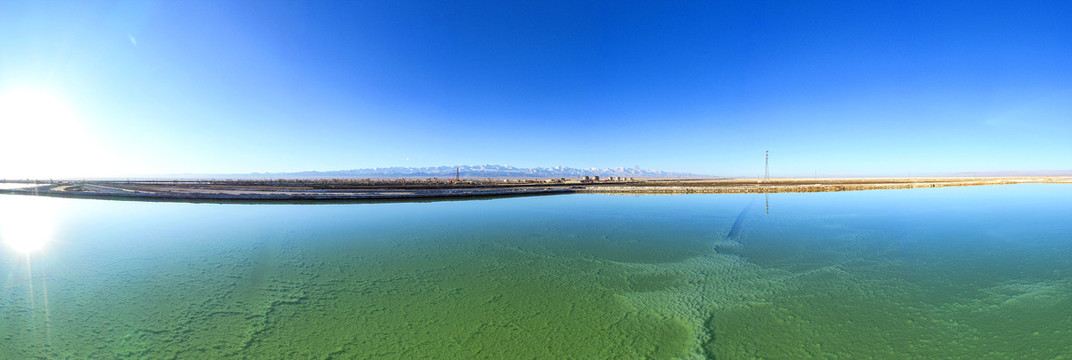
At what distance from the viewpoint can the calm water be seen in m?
4.87

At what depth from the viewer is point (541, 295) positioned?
6.78 metres

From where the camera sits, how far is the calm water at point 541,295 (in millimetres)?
4867

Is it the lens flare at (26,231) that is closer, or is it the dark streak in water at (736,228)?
the lens flare at (26,231)

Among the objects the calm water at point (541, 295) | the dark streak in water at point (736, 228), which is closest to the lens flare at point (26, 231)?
the calm water at point (541, 295)

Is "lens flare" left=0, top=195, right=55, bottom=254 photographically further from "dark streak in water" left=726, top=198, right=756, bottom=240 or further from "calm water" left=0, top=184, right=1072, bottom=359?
"dark streak in water" left=726, top=198, right=756, bottom=240

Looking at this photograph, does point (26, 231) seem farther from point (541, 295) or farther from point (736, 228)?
point (736, 228)

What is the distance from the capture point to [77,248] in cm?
1116

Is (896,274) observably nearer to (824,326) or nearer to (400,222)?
(824,326)

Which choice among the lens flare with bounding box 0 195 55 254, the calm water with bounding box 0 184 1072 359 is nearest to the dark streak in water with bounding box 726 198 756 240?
the calm water with bounding box 0 184 1072 359

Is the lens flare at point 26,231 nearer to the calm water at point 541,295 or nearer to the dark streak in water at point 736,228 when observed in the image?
the calm water at point 541,295

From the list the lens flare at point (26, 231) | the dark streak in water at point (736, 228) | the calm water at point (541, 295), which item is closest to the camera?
the calm water at point (541, 295)

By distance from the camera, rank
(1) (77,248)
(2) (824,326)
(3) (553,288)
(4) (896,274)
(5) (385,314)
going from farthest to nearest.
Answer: (1) (77,248) → (4) (896,274) → (3) (553,288) → (5) (385,314) → (2) (824,326)

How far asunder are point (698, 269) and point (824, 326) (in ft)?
10.4

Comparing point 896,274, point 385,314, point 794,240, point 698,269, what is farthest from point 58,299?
point 794,240
